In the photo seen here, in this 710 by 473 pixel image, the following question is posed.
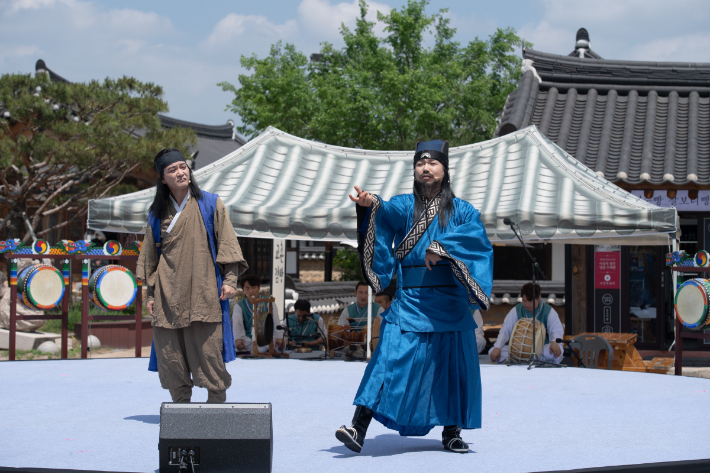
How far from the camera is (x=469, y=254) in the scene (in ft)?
12.2

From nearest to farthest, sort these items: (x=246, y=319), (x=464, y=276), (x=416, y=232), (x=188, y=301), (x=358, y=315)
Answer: (x=464, y=276) < (x=416, y=232) < (x=188, y=301) < (x=246, y=319) < (x=358, y=315)

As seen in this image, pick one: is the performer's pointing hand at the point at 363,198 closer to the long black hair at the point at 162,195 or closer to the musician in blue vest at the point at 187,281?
the musician in blue vest at the point at 187,281

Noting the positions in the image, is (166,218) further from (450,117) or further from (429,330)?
(450,117)

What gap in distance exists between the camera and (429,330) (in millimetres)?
3635

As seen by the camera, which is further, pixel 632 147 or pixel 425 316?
pixel 632 147

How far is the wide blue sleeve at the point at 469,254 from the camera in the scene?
11.9 ft

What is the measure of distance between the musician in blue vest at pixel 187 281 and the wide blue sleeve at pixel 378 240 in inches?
28.0

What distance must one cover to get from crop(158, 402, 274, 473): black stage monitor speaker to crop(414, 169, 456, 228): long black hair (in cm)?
132

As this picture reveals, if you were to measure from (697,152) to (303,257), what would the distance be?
1601 cm

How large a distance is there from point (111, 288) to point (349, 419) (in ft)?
12.0

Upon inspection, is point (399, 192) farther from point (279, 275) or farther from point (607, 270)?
point (607, 270)

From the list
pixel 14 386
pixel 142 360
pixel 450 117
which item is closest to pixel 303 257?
pixel 450 117

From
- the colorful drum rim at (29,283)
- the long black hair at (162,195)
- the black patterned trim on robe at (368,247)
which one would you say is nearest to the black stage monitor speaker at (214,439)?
the black patterned trim on robe at (368,247)

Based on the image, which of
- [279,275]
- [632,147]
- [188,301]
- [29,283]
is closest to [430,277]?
[188,301]
